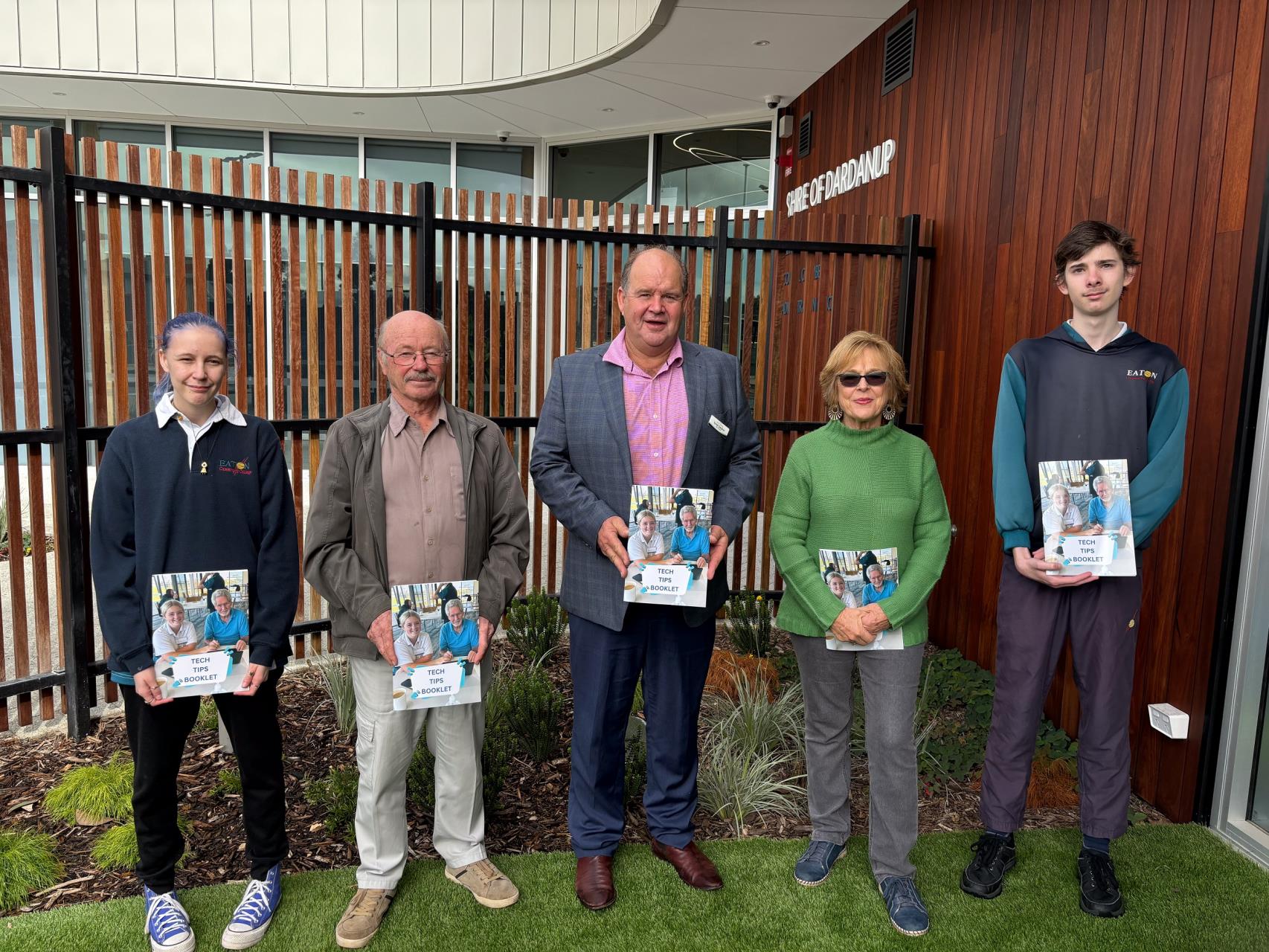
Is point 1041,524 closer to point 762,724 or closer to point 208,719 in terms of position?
point 762,724

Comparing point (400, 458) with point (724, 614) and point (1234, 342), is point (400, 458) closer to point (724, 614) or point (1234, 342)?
point (1234, 342)

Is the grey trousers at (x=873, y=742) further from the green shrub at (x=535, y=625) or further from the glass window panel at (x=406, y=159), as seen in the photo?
the glass window panel at (x=406, y=159)

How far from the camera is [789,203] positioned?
913 cm

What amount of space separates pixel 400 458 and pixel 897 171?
5.25 meters

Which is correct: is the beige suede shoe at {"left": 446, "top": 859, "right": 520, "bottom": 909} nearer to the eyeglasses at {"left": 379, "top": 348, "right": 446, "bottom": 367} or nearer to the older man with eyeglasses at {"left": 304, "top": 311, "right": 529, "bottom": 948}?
the older man with eyeglasses at {"left": 304, "top": 311, "right": 529, "bottom": 948}

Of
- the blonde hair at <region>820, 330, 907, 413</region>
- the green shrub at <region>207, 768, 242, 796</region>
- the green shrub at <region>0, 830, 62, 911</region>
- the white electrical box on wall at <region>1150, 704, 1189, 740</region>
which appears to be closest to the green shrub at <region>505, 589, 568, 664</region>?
the green shrub at <region>207, 768, 242, 796</region>

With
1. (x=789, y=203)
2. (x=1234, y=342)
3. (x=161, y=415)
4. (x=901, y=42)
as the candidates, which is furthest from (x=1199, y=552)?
(x=789, y=203)

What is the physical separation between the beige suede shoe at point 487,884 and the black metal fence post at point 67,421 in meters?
2.33

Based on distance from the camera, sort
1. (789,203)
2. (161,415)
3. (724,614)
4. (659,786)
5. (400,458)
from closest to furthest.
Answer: (161,415)
(400,458)
(659,786)
(724,614)
(789,203)

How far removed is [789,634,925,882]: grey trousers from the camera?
2.63m

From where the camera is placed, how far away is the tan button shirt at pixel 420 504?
244 centimetres

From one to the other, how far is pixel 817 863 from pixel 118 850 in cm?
244

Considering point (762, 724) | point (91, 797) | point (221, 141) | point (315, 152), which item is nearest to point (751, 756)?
point (762, 724)

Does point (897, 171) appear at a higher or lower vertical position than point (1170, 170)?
higher
